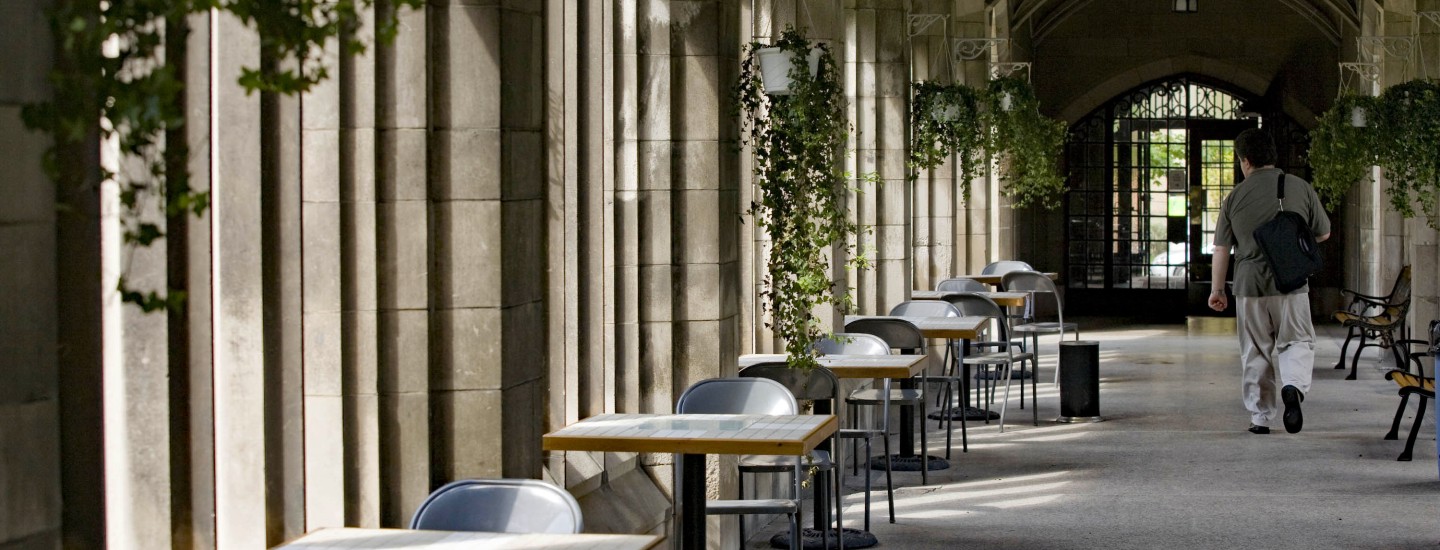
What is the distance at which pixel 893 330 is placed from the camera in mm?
8719

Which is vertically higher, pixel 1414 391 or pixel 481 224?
pixel 481 224

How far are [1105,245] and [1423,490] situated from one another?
13269mm

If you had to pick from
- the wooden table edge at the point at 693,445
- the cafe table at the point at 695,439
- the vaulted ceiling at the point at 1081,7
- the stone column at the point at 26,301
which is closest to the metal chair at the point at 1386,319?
the vaulted ceiling at the point at 1081,7

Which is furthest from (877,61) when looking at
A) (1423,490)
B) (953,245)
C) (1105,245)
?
(1105,245)

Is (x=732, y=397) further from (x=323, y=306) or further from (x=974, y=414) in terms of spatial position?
(x=974, y=414)

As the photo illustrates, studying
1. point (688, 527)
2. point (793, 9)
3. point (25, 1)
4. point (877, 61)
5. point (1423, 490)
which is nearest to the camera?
point (25, 1)

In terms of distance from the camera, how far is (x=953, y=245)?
1467 cm

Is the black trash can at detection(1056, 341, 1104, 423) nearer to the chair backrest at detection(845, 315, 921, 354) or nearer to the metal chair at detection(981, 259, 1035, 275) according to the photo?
the chair backrest at detection(845, 315, 921, 354)

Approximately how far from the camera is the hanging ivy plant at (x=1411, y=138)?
445 inches

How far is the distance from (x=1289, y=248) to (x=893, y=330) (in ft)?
7.53

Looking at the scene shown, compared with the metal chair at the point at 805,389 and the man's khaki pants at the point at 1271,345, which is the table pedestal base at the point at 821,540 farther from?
the man's khaki pants at the point at 1271,345

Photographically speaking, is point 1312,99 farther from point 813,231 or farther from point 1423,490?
point 813,231

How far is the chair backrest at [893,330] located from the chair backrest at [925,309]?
112cm

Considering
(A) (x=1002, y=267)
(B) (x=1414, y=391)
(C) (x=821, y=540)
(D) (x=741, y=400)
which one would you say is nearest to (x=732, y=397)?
(D) (x=741, y=400)
